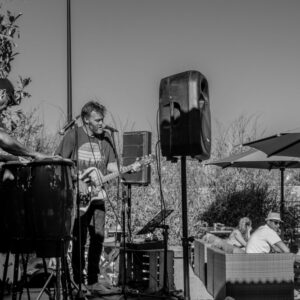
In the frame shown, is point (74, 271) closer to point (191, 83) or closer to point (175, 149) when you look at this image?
point (175, 149)

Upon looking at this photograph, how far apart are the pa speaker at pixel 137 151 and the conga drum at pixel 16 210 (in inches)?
151

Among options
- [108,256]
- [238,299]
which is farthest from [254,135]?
[238,299]

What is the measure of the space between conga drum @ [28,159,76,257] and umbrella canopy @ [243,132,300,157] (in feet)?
10.7

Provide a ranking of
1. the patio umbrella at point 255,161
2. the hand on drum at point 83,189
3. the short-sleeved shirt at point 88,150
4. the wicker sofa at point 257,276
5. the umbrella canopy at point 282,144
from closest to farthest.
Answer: the hand on drum at point 83,189 < the short-sleeved shirt at point 88,150 < the wicker sofa at point 257,276 < the umbrella canopy at point 282,144 < the patio umbrella at point 255,161

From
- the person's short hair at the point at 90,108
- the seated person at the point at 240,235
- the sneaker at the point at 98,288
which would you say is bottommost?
the sneaker at the point at 98,288

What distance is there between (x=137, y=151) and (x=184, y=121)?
11.2 feet

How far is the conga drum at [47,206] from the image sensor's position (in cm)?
401

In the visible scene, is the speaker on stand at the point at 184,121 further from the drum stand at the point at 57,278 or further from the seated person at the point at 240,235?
the seated person at the point at 240,235

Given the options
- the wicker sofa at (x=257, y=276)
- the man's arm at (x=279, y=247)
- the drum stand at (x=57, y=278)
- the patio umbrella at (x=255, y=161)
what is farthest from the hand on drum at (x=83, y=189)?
the patio umbrella at (x=255, y=161)

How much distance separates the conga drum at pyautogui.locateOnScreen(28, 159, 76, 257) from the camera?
4.01 metres

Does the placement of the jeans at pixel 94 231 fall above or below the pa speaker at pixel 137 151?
below

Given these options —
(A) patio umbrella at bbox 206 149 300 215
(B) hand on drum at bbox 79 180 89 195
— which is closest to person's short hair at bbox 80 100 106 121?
(B) hand on drum at bbox 79 180 89 195

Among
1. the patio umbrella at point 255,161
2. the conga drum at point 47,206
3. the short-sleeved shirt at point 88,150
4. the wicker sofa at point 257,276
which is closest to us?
the conga drum at point 47,206

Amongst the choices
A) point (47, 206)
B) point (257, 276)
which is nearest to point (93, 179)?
point (47, 206)
